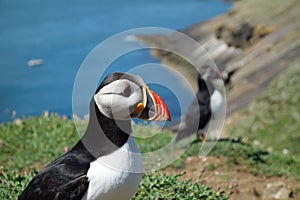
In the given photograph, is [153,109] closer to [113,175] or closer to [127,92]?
[127,92]

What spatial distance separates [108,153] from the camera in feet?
13.9

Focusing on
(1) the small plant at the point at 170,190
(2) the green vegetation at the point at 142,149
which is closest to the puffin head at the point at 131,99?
(1) the small plant at the point at 170,190

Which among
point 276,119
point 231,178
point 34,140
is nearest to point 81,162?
point 231,178

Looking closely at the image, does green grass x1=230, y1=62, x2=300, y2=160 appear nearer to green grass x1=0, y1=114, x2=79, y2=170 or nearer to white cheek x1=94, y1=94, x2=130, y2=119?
green grass x1=0, y1=114, x2=79, y2=170

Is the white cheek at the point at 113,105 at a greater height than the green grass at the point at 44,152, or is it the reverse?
the white cheek at the point at 113,105

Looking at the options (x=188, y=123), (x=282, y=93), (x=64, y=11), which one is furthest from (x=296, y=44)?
(x=64, y=11)

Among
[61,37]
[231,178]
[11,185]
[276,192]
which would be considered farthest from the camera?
[61,37]

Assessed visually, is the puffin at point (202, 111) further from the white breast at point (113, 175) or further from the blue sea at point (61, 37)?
the white breast at point (113, 175)

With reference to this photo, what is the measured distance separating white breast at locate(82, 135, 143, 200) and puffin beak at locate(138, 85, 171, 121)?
13.9 inches

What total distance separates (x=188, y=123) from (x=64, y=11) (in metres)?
45.1

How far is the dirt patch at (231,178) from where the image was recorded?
7199mm

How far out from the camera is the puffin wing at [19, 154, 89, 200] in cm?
416

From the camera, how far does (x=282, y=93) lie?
1633 cm

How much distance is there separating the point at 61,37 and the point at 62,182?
35011mm
